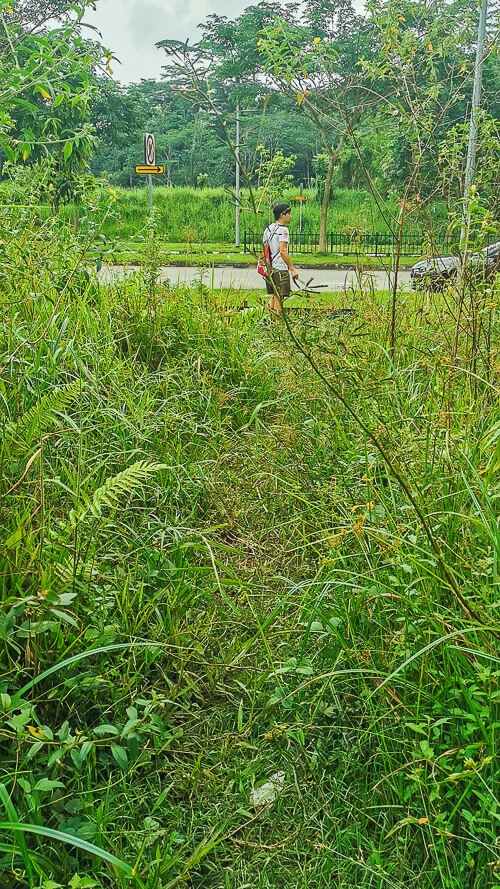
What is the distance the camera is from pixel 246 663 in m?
2.42

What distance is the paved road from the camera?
5.57 m

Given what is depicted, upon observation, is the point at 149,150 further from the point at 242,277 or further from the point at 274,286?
the point at 274,286

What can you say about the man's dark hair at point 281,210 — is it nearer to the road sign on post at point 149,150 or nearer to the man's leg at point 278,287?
the man's leg at point 278,287

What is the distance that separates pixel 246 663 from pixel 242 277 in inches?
490

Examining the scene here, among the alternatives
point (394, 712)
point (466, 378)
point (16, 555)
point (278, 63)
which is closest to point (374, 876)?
point (394, 712)

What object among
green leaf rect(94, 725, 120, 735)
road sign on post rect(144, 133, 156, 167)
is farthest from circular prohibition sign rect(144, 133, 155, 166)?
green leaf rect(94, 725, 120, 735)

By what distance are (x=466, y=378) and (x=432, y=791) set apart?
2.14 meters

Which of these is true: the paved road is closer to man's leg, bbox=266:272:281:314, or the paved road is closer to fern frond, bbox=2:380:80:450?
man's leg, bbox=266:272:281:314

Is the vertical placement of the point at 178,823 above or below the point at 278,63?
below

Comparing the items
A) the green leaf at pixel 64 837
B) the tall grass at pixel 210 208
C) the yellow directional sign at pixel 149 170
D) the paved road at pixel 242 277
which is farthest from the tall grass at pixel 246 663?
the tall grass at pixel 210 208

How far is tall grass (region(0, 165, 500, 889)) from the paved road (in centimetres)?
87

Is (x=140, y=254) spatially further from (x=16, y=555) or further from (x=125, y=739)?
(x=125, y=739)

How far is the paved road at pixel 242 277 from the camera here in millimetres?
5566

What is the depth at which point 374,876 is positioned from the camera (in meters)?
1.67
